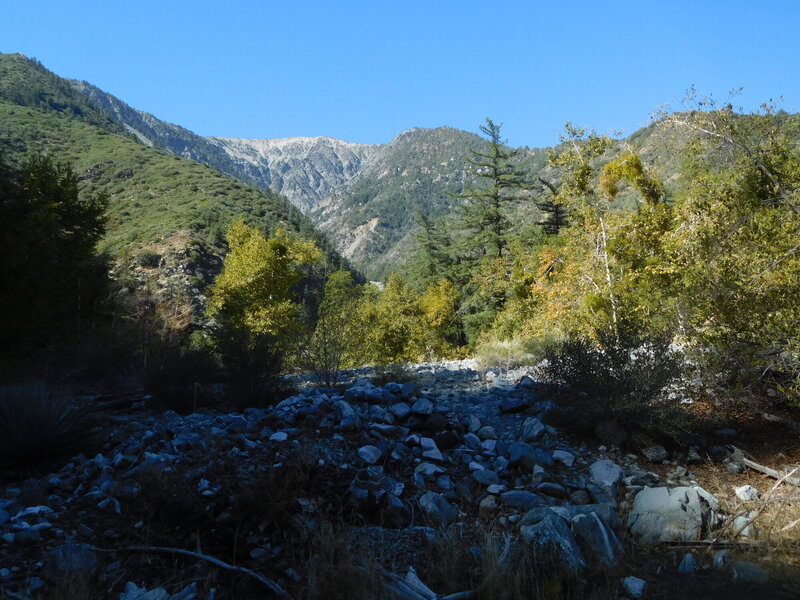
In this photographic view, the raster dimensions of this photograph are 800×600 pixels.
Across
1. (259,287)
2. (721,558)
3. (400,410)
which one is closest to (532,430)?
(400,410)

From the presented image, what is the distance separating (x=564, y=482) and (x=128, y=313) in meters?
14.1

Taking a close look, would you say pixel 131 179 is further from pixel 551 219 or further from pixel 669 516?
pixel 669 516

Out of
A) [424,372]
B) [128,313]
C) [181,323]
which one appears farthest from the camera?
[128,313]

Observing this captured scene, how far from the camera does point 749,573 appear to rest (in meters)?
3.19

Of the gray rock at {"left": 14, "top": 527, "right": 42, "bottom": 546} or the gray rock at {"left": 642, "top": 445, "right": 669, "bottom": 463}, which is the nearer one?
the gray rock at {"left": 14, "top": 527, "right": 42, "bottom": 546}

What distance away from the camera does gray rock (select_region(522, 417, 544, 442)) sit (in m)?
5.46

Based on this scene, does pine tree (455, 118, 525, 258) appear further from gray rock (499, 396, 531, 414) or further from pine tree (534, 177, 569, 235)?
gray rock (499, 396, 531, 414)

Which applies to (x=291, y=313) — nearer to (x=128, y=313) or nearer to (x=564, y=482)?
(x=128, y=313)

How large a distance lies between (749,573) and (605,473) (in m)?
1.44

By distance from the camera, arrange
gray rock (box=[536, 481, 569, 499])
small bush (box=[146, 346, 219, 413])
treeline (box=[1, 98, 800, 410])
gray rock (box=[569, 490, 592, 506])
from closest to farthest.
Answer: gray rock (box=[569, 490, 592, 506]), gray rock (box=[536, 481, 569, 499]), treeline (box=[1, 98, 800, 410]), small bush (box=[146, 346, 219, 413])

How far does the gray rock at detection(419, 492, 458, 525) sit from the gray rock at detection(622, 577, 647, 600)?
1.27 metres

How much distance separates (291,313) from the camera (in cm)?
2159

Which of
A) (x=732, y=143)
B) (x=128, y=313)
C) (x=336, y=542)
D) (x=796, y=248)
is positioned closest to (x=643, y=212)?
(x=732, y=143)

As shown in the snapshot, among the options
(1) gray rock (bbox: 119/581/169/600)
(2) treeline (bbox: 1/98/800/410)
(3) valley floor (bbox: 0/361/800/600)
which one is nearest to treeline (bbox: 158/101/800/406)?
(2) treeline (bbox: 1/98/800/410)
